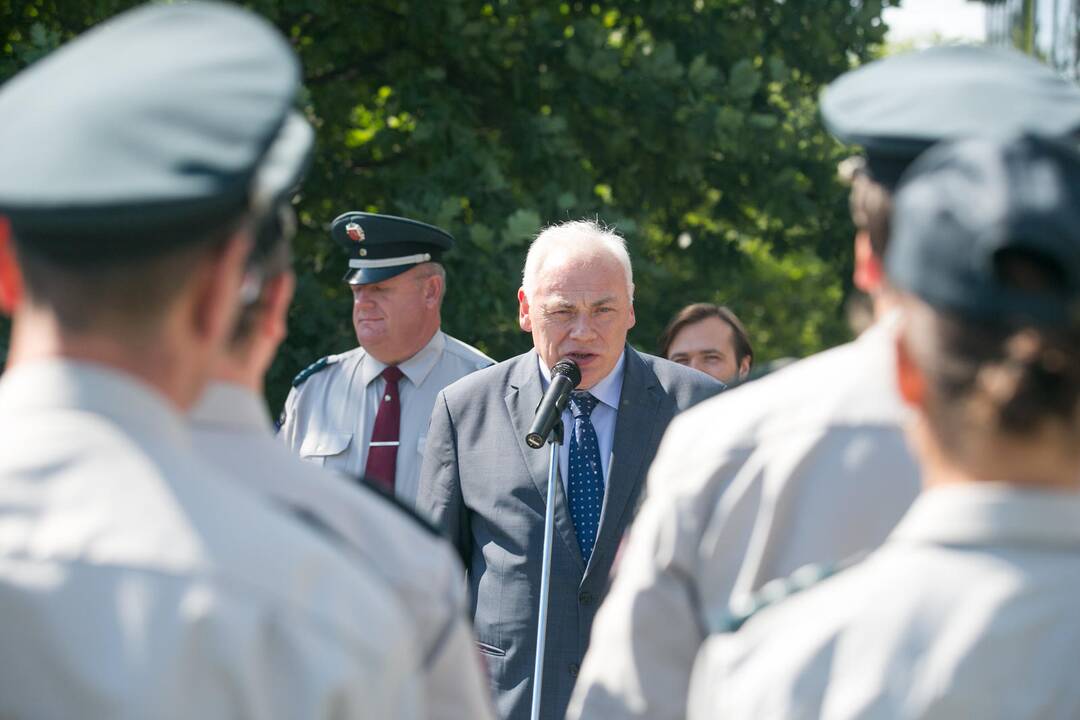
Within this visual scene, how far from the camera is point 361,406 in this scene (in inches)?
240

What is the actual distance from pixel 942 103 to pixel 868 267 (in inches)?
10.1

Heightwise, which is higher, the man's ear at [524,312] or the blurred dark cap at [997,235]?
the blurred dark cap at [997,235]

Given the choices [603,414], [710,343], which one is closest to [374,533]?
[603,414]

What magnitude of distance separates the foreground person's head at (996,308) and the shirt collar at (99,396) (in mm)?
771

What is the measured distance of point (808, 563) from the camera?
2.06 metres

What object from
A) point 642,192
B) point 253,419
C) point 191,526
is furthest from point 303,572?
point 642,192

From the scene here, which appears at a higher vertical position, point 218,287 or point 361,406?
point 218,287

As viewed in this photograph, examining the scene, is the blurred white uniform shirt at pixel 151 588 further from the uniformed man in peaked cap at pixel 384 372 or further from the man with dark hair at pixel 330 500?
the uniformed man in peaked cap at pixel 384 372

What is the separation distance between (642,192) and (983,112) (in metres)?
8.76

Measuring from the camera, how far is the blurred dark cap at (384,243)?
6699 mm

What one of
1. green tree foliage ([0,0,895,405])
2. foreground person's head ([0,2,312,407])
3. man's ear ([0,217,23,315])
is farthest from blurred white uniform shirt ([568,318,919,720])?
green tree foliage ([0,0,895,405])

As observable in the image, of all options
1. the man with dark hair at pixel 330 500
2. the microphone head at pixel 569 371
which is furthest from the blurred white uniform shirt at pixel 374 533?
the microphone head at pixel 569 371

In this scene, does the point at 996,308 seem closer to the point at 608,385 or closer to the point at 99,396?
the point at 99,396

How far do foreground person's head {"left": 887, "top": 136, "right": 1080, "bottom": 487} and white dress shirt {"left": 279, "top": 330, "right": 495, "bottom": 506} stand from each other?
431 centimetres
